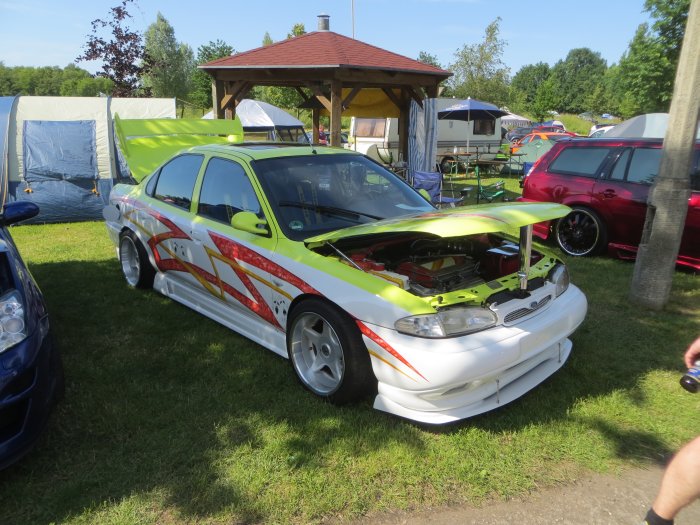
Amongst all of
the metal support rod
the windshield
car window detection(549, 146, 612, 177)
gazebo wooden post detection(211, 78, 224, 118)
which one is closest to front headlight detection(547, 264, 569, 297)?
the metal support rod

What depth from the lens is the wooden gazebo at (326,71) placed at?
930 centimetres

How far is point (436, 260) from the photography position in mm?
3510

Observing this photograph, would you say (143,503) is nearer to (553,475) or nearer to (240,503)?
(240,503)

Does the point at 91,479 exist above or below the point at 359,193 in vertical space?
below

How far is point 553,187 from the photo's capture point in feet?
23.6

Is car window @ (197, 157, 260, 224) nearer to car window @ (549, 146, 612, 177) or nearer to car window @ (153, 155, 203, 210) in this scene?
car window @ (153, 155, 203, 210)

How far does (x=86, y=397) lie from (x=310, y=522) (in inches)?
74.6

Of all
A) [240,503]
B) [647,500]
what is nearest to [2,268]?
[240,503]

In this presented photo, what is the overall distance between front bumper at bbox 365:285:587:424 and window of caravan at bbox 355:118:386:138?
1635 centimetres

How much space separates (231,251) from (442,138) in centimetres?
1725

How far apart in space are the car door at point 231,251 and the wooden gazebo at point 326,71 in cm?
557

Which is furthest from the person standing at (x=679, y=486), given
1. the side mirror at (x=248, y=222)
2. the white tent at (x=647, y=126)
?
the white tent at (x=647, y=126)

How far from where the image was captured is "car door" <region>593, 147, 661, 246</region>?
629cm

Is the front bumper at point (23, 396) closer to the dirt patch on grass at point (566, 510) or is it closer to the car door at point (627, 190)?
the dirt patch on grass at point (566, 510)
